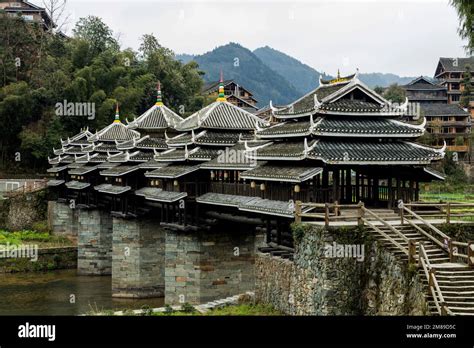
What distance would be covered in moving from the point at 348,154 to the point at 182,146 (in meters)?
14.9

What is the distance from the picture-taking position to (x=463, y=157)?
64.9 metres

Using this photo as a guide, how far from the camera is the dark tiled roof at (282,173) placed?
22672 millimetres

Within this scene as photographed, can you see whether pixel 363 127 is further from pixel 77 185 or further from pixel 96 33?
pixel 96 33

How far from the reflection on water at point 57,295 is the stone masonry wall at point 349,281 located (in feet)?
62.4

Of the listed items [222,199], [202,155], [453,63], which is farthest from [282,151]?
[453,63]

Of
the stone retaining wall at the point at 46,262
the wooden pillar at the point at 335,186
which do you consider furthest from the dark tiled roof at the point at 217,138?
the stone retaining wall at the point at 46,262

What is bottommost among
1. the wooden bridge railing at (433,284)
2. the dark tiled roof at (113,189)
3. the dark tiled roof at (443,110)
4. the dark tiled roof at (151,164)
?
the wooden bridge railing at (433,284)

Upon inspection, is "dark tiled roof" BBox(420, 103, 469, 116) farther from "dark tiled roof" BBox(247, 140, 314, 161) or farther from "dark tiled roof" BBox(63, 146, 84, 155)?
"dark tiled roof" BBox(247, 140, 314, 161)

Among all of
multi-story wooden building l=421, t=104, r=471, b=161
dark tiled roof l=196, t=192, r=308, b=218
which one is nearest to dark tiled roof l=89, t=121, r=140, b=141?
dark tiled roof l=196, t=192, r=308, b=218

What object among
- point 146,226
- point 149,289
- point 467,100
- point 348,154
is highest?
point 467,100

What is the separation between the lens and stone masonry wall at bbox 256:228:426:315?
19031 millimetres

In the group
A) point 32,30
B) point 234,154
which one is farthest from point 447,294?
point 32,30

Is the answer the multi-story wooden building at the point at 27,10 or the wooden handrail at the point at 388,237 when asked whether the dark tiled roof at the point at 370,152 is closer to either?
the wooden handrail at the point at 388,237
